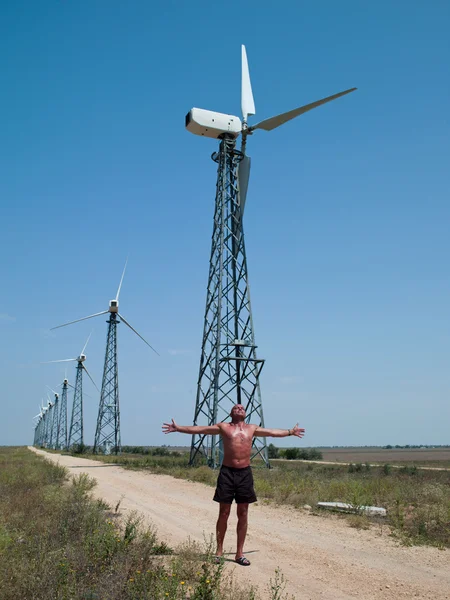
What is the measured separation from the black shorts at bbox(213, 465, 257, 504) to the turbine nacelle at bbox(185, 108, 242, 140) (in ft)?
83.0

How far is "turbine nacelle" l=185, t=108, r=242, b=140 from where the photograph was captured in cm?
2975

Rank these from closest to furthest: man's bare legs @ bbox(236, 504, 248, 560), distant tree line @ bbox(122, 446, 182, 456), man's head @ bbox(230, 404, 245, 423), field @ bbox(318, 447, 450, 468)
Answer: man's bare legs @ bbox(236, 504, 248, 560), man's head @ bbox(230, 404, 245, 423), field @ bbox(318, 447, 450, 468), distant tree line @ bbox(122, 446, 182, 456)

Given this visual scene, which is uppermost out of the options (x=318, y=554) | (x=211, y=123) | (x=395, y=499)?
(x=211, y=123)

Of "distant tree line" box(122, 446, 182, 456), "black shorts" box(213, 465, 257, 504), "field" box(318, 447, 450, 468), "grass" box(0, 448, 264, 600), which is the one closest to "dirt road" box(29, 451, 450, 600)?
"grass" box(0, 448, 264, 600)

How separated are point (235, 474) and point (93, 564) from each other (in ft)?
7.69

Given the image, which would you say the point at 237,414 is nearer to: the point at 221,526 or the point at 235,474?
the point at 235,474

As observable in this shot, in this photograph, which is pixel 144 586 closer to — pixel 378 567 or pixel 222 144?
pixel 378 567

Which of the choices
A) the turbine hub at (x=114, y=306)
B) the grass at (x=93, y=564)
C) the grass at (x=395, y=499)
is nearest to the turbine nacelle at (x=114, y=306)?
the turbine hub at (x=114, y=306)

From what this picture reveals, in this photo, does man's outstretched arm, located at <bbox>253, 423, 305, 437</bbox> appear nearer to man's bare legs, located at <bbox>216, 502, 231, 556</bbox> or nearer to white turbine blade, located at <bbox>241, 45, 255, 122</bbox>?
man's bare legs, located at <bbox>216, 502, 231, 556</bbox>

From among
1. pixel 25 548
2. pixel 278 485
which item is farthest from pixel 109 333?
pixel 25 548

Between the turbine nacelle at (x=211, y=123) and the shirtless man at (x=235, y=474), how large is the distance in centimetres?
2462

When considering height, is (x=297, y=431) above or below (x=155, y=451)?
above

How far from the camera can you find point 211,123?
30.0 m

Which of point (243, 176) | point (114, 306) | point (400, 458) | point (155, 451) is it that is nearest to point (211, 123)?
point (243, 176)
